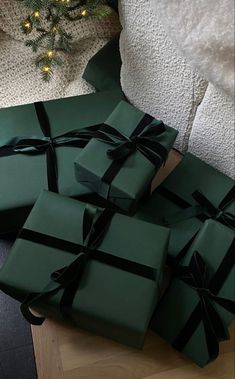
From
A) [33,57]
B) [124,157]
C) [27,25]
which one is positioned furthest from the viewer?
[33,57]

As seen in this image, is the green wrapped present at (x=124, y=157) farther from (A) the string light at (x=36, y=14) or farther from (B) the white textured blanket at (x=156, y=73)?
(A) the string light at (x=36, y=14)

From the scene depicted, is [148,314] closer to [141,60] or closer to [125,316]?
[125,316]

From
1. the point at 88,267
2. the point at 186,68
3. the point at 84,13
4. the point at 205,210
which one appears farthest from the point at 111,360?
the point at 84,13

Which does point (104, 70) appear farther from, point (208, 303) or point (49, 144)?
point (208, 303)

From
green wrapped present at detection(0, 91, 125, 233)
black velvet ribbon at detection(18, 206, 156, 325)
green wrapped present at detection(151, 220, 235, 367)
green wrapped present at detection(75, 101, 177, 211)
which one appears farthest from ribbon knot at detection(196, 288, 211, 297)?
green wrapped present at detection(0, 91, 125, 233)

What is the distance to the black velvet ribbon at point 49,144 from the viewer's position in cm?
93

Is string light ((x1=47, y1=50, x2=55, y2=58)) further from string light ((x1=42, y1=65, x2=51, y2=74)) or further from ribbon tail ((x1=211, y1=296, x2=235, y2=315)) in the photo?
ribbon tail ((x1=211, y1=296, x2=235, y2=315))

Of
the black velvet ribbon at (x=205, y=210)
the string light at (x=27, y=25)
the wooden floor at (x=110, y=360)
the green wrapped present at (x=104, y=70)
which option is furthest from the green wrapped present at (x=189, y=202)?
the string light at (x=27, y=25)

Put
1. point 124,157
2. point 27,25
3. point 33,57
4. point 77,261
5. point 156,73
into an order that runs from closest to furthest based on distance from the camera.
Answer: point 77,261 < point 124,157 < point 156,73 < point 27,25 < point 33,57

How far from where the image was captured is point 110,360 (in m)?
0.88

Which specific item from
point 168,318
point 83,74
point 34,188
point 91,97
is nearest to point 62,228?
point 34,188

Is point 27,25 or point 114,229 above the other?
point 27,25

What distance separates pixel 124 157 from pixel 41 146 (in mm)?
213

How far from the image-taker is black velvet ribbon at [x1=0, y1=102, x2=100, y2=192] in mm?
931
